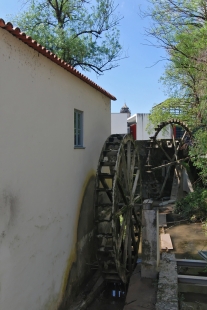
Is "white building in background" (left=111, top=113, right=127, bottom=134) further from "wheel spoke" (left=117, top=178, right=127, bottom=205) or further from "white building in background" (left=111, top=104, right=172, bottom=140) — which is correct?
"wheel spoke" (left=117, top=178, right=127, bottom=205)

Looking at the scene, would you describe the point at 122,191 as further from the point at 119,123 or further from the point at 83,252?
the point at 119,123

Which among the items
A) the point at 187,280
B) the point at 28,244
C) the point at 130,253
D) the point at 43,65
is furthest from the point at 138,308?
the point at 43,65

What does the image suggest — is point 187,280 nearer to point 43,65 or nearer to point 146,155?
point 43,65

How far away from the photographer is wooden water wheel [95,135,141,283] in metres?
5.74

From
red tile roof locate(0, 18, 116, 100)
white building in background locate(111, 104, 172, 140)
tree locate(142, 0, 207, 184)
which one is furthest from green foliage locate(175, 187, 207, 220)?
white building in background locate(111, 104, 172, 140)

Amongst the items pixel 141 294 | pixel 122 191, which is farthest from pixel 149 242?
pixel 122 191

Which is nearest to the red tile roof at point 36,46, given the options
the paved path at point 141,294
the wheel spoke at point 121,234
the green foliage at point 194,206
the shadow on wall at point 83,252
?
the shadow on wall at point 83,252

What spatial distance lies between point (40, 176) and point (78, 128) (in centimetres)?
220

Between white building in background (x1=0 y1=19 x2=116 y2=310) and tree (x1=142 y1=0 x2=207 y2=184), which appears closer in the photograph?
white building in background (x1=0 y1=19 x2=116 y2=310)

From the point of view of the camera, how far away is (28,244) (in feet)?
13.2

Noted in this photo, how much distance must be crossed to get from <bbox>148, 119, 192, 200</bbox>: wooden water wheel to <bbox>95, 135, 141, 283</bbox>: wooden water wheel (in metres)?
4.36

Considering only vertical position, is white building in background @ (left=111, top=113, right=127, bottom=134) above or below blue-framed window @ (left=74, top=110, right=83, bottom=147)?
above

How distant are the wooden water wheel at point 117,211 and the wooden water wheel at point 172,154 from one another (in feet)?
14.3

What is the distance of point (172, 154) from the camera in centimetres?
1427
